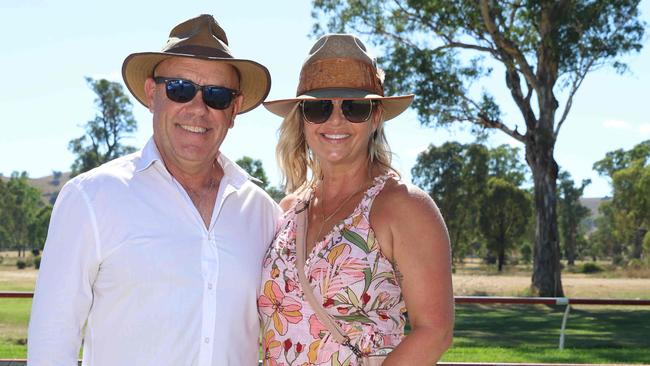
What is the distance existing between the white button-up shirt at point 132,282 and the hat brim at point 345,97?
0.64 meters

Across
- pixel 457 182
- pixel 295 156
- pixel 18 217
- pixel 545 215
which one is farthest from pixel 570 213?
pixel 295 156

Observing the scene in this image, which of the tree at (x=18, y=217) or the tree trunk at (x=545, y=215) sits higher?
the tree at (x=18, y=217)

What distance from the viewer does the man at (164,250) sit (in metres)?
2.73

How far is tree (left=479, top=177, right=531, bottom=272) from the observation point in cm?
5700

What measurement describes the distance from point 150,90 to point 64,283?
941mm

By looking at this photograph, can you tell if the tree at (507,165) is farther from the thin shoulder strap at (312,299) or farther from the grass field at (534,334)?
the thin shoulder strap at (312,299)

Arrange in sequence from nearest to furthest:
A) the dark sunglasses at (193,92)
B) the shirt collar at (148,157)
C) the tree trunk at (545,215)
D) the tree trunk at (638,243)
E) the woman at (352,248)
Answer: the woman at (352,248), the shirt collar at (148,157), the dark sunglasses at (193,92), the tree trunk at (545,215), the tree trunk at (638,243)

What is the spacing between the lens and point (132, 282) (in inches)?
109

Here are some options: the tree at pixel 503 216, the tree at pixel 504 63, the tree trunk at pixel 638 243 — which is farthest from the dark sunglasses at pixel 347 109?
the tree trunk at pixel 638 243

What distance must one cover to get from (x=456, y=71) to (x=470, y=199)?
38.2m

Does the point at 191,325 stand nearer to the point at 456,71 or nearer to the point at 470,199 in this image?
the point at 456,71

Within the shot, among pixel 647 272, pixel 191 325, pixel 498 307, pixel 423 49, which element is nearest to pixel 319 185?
pixel 191 325

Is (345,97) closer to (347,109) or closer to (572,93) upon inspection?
(347,109)

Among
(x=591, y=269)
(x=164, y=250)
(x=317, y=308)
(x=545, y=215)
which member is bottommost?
(x=317, y=308)
